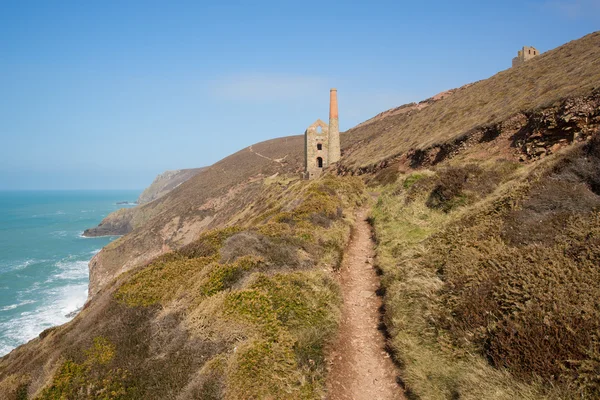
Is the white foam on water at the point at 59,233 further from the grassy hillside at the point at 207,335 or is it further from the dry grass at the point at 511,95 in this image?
the grassy hillside at the point at 207,335

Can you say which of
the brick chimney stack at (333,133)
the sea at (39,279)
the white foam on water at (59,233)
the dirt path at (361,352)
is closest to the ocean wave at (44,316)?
the sea at (39,279)

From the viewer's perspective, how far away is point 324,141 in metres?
45.3

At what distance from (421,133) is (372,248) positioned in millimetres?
25601

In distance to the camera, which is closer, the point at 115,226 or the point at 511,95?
the point at 511,95

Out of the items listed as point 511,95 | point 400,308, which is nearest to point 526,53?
point 511,95

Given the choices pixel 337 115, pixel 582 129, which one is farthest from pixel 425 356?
pixel 337 115

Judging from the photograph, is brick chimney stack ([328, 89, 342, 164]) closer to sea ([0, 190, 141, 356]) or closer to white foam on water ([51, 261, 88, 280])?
sea ([0, 190, 141, 356])

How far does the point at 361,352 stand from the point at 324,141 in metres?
40.4

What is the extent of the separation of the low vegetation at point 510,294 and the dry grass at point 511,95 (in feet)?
40.2

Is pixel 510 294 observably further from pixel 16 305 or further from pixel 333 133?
pixel 16 305

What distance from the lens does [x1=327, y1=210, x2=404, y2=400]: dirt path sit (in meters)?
5.41

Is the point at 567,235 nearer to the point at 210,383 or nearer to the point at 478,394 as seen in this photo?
the point at 478,394

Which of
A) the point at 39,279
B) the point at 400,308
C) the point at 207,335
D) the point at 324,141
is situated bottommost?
the point at 39,279

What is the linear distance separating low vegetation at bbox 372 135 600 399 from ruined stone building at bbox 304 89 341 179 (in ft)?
117
